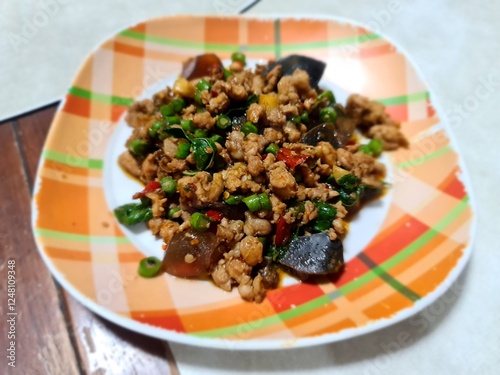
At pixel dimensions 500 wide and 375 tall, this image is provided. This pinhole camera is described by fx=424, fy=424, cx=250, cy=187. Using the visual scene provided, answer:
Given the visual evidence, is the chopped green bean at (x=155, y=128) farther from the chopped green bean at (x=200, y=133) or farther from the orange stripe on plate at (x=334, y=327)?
the orange stripe on plate at (x=334, y=327)

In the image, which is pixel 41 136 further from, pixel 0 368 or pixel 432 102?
pixel 432 102

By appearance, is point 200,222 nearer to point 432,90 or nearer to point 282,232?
point 282,232

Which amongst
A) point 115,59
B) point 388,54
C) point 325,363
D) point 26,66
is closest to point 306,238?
point 325,363

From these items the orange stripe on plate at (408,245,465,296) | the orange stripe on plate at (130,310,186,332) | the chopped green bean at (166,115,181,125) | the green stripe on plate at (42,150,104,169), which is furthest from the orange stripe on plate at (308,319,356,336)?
the green stripe on plate at (42,150,104,169)

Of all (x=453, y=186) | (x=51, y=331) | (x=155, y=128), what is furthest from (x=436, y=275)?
(x=51, y=331)

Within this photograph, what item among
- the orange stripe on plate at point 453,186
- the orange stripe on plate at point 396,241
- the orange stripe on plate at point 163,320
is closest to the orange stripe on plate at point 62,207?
the orange stripe on plate at point 163,320
